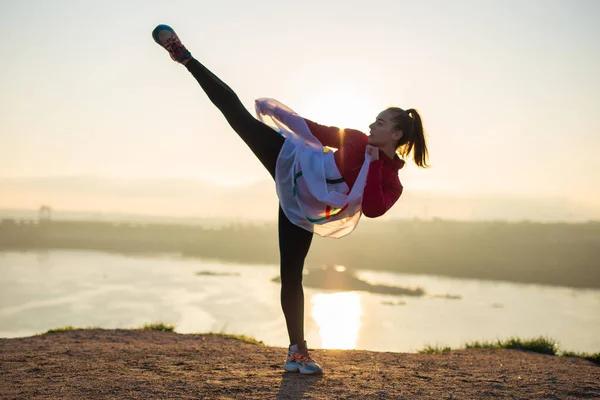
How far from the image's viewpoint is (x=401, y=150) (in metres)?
3.92

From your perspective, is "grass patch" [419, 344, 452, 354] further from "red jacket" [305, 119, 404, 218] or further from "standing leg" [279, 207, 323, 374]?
"red jacket" [305, 119, 404, 218]

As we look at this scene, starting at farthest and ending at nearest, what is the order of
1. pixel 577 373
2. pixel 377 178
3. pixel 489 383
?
1. pixel 577 373
2. pixel 489 383
3. pixel 377 178

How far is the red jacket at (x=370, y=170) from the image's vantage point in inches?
138

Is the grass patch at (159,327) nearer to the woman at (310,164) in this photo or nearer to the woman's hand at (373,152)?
the woman at (310,164)

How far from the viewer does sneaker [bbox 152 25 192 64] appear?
12.8 ft

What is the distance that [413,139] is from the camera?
3.90 metres

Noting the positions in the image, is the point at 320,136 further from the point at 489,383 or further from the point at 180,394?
the point at 489,383

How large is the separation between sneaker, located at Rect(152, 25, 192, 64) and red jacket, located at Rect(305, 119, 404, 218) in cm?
130

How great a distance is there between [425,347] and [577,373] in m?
2.22

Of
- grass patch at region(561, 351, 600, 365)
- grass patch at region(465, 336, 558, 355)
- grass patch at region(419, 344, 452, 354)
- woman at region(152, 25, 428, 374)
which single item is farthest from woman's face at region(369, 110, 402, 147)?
grass patch at region(561, 351, 600, 365)

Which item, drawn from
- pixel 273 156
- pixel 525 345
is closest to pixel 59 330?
pixel 273 156

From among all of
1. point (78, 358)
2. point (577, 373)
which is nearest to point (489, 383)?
point (577, 373)

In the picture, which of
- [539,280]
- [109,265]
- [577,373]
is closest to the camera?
[577,373]

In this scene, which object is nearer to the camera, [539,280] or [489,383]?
[489,383]
